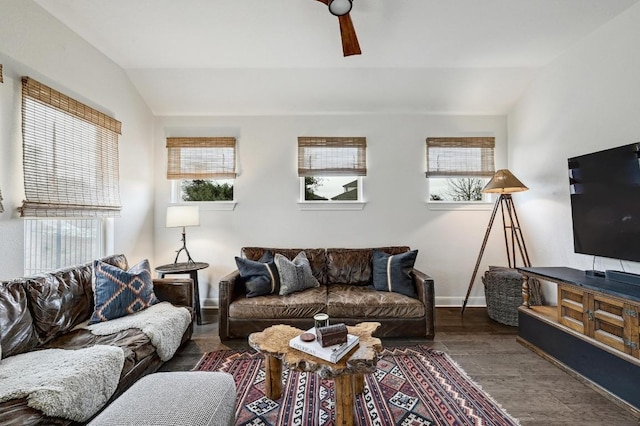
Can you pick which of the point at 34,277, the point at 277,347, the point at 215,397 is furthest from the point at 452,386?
the point at 34,277

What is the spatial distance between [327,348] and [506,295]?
254cm

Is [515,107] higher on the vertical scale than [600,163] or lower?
higher

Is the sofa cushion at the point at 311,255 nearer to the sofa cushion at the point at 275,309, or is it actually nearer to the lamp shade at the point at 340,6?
the sofa cushion at the point at 275,309

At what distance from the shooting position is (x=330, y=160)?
148 inches

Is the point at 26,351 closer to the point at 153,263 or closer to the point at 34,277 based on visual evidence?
the point at 34,277

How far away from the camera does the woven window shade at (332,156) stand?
372cm

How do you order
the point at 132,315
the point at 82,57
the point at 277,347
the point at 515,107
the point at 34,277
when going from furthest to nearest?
the point at 515,107
the point at 82,57
the point at 132,315
the point at 34,277
the point at 277,347

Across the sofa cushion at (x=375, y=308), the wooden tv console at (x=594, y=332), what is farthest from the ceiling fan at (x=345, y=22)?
the wooden tv console at (x=594, y=332)

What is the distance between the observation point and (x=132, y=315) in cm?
231

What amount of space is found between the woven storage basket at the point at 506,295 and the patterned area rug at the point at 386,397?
1.23 meters

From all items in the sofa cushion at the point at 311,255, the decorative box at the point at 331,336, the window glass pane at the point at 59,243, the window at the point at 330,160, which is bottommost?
the decorative box at the point at 331,336

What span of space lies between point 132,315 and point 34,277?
70 cm

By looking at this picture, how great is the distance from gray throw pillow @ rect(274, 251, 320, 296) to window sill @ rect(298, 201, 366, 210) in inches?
33.3

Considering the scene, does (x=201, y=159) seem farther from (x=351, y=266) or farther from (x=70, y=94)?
(x=351, y=266)
